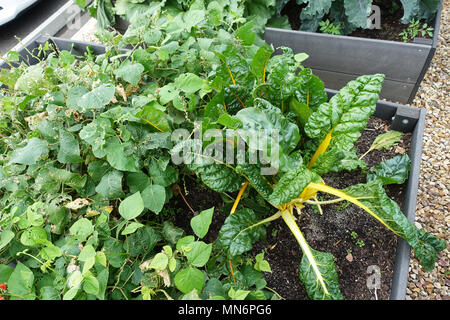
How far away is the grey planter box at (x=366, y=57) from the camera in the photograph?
1949 mm

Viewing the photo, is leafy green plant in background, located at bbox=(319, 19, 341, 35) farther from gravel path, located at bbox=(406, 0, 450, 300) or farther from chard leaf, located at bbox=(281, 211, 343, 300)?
chard leaf, located at bbox=(281, 211, 343, 300)

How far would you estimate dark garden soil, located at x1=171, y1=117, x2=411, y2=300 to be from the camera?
1.29 m

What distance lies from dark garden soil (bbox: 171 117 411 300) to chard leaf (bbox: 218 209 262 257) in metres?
0.14

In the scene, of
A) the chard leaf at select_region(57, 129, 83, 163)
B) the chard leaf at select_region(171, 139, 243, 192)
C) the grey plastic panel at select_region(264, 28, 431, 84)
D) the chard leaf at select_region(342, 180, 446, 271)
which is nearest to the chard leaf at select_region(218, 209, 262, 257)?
the chard leaf at select_region(171, 139, 243, 192)

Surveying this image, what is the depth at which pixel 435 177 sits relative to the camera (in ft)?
6.32

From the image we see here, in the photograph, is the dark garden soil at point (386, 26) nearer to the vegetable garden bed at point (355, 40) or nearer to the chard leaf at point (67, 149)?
the vegetable garden bed at point (355, 40)

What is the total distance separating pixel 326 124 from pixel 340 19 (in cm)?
138

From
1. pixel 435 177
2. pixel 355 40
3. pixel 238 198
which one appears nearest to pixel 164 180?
pixel 238 198

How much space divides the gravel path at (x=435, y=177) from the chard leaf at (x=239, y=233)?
34.8 inches

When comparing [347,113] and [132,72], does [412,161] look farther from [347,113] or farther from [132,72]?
[132,72]

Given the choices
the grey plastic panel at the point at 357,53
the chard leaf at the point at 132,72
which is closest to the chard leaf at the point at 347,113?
the chard leaf at the point at 132,72

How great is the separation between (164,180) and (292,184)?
51 centimetres
